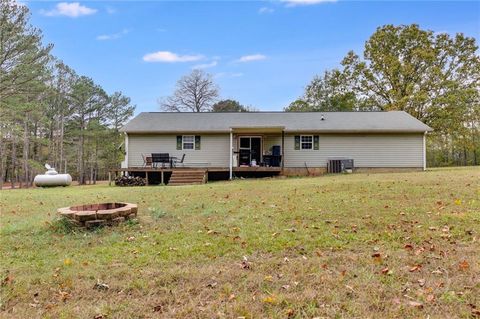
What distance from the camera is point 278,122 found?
18594 mm

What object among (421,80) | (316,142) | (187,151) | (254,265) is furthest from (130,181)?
(421,80)

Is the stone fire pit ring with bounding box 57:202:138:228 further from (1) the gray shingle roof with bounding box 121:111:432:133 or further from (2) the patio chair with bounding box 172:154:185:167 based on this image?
(2) the patio chair with bounding box 172:154:185:167

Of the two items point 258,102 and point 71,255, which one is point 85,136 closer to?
point 258,102

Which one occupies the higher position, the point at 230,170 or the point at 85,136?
the point at 85,136

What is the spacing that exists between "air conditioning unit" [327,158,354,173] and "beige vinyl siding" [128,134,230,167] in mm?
5428

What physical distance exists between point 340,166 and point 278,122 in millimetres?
4133

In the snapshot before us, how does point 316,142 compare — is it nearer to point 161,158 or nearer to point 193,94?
point 161,158

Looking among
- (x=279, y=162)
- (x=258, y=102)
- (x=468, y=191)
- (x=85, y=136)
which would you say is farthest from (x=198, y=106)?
(x=468, y=191)

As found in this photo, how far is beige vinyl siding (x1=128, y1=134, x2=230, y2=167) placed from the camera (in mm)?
17797

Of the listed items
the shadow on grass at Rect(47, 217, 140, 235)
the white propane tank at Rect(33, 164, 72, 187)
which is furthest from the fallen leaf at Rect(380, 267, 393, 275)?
the white propane tank at Rect(33, 164, 72, 187)

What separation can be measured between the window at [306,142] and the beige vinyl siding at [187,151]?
156 inches

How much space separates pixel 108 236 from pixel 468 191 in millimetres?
8061

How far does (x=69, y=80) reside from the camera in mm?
31438

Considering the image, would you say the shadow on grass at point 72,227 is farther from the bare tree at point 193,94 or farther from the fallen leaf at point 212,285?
the bare tree at point 193,94
